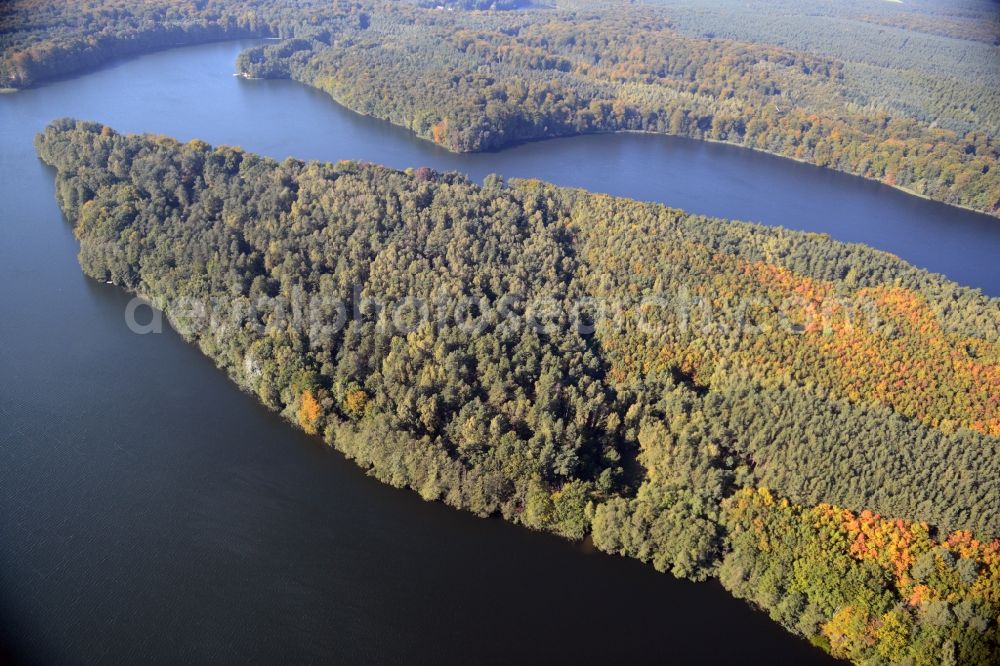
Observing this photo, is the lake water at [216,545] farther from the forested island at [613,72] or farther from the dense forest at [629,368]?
the forested island at [613,72]

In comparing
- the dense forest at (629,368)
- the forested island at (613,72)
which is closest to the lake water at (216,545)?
the dense forest at (629,368)

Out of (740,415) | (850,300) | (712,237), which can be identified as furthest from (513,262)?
(850,300)

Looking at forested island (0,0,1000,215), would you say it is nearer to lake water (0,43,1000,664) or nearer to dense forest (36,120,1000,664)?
dense forest (36,120,1000,664)

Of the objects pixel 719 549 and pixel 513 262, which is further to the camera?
pixel 513 262

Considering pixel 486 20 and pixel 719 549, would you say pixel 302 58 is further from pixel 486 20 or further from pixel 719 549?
pixel 719 549

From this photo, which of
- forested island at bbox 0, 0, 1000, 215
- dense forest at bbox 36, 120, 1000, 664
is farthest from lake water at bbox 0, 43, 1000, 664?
forested island at bbox 0, 0, 1000, 215
